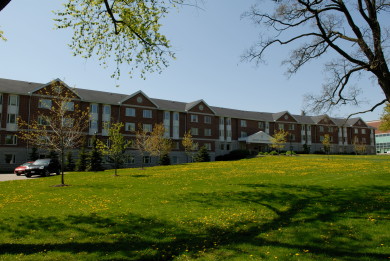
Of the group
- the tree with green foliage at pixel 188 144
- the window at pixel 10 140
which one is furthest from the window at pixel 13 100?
the tree with green foliage at pixel 188 144

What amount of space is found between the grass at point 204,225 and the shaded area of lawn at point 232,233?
23mm

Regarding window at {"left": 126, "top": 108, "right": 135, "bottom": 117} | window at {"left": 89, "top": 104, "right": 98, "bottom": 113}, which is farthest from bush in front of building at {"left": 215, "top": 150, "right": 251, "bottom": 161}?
window at {"left": 89, "top": 104, "right": 98, "bottom": 113}

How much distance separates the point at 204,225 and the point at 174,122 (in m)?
42.6

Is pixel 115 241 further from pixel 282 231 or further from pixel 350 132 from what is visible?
pixel 350 132

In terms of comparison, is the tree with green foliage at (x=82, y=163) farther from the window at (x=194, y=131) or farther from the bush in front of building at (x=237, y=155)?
the bush in front of building at (x=237, y=155)

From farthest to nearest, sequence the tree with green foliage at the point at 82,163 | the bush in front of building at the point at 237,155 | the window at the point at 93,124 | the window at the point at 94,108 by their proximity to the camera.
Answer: the bush in front of building at the point at 237,155, the window at the point at 94,108, the window at the point at 93,124, the tree with green foliage at the point at 82,163

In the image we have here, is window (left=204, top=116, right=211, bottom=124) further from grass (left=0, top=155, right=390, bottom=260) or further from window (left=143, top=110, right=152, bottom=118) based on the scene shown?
grass (left=0, top=155, right=390, bottom=260)

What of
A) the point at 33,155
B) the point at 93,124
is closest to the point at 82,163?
the point at 33,155

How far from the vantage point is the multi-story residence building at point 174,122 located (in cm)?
3800

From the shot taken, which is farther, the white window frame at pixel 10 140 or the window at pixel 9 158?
the white window frame at pixel 10 140

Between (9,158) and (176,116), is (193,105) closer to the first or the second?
(176,116)

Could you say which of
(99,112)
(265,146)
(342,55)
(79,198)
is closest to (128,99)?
(99,112)

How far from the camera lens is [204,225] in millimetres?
8258

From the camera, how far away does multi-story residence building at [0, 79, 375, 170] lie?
3800cm
